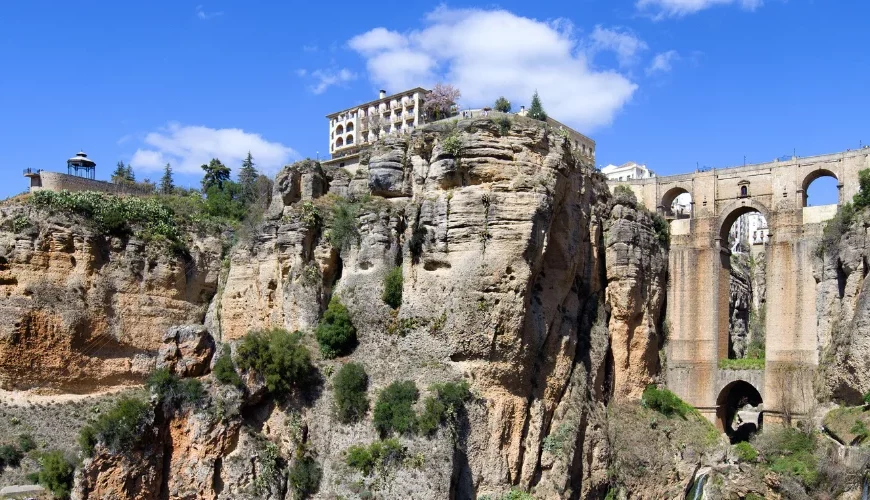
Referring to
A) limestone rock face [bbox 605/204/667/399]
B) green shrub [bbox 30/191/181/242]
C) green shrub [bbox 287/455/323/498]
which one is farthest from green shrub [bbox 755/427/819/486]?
green shrub [bbox 30/191/181/242]

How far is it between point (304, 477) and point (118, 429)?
5492mm

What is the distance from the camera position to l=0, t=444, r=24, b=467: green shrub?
86.1ft

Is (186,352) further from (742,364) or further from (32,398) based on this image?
(742,364)

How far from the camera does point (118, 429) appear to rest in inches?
977

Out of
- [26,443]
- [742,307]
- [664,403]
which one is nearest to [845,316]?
[664,403]

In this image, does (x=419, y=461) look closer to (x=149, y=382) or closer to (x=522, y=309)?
(x=522, y=309)

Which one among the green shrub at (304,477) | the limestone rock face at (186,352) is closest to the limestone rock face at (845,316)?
the green shrub at (304,477)

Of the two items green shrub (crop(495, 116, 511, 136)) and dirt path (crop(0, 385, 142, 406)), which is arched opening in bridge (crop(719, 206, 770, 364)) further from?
dirt path (crop(0, 385, 142, 406))

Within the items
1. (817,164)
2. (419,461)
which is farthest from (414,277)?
(817,164)

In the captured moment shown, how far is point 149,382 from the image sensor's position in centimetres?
2638

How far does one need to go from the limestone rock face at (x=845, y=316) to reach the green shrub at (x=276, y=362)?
63.3 ft

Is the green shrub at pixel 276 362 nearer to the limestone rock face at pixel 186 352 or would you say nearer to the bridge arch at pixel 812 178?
the limestone rock face at pixel 186 352

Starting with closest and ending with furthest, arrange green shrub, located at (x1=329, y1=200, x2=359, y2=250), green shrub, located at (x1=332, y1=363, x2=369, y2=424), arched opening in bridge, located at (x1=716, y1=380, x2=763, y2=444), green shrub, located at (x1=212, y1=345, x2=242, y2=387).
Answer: green shrub, located at (x1=332, y1=363, x2=369, y2=424) < green shrub, located at (x1=212, y1=345, x2=242, y2=387) < green shrub, located at (x1=329, y1=200, x2=359, y2=250) < arched opening in bridge, located at (x1=716, y1=380, x2=763, y2=444)

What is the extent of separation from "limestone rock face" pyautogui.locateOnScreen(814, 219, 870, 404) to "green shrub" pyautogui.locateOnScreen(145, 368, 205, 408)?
888 inches
